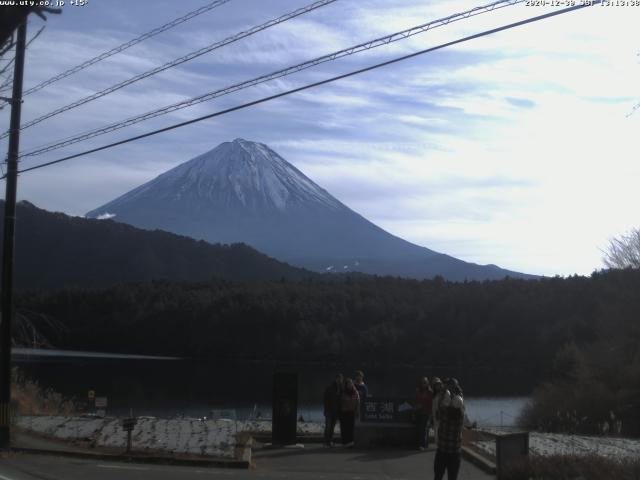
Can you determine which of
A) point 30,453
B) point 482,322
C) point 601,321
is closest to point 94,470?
point 30,453

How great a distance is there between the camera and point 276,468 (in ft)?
48.6

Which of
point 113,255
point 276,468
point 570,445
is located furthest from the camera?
point 113,255

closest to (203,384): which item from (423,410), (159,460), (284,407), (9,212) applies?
(9,212)

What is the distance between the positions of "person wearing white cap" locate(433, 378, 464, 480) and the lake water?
22192 millimetres

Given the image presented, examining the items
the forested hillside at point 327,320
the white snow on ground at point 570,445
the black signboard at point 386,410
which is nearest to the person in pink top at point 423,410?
the black signboard at point 386,410

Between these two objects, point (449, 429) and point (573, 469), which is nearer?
point (449, 429)

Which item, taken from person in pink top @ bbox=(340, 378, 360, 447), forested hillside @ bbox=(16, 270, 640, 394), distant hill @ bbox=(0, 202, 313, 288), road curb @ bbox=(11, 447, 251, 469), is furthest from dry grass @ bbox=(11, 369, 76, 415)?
distant hill @ bbox=(0, 202, 313, 288)

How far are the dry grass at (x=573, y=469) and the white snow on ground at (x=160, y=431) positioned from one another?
5829 mm

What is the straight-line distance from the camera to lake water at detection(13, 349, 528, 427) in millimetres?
42625

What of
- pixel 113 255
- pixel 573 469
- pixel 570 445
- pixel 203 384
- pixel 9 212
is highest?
pixel 113 255

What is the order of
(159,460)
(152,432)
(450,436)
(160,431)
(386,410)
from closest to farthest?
(450,436) < (159,460) < (386,410) < (152,432) < (160,431)

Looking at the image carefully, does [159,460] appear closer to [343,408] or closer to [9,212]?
[343,408]

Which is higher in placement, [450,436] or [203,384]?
[450,436]

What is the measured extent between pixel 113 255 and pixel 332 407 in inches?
4904
